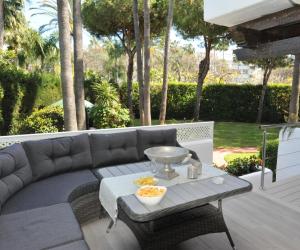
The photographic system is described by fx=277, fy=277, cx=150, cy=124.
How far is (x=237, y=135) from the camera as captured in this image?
1073 cm

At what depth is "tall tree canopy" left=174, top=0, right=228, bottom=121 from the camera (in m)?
10.1

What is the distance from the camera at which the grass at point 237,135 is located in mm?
9398

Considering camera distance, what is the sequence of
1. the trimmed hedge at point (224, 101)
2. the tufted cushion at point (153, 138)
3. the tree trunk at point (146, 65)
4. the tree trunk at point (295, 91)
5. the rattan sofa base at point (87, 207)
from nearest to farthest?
the rattan sofa base at point (87, 207)
the tufted cushion at point (153, 138)
the tree trunk at point (146, 65)
the tree trunk at point (295, 91)
the trimmed hedge at point (224, 101)

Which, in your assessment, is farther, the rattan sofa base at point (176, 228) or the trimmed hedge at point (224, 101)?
the trimmed hedge at point (224, 101)

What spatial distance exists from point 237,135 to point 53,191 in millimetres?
8862

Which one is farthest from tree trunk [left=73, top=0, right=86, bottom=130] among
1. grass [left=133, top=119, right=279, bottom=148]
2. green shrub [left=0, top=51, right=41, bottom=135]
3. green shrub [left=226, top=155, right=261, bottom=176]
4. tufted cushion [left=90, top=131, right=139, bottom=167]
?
grass [left=133, top=119, right=279, bottom=148]

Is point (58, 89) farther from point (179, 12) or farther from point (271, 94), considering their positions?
point (271, 94)

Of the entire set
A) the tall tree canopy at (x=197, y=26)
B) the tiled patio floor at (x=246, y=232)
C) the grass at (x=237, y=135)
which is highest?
the tall tree canopy at (x=197, y=26)

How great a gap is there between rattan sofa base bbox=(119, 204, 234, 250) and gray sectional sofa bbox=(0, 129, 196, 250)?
1.99 feet

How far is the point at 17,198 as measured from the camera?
9.55 ft

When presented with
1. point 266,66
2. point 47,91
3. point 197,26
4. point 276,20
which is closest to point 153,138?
point 276,20

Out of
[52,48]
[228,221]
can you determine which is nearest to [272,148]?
[228,221]

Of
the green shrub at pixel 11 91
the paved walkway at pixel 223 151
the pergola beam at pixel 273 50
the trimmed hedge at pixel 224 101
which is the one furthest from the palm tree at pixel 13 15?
the pergola beam at pixel 273 50

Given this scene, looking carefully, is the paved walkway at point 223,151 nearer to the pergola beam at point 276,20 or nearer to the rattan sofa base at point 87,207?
the rattan sofa base at point 87,207
